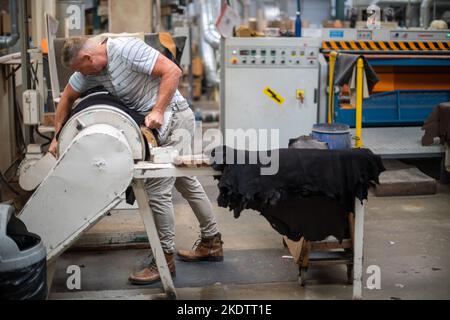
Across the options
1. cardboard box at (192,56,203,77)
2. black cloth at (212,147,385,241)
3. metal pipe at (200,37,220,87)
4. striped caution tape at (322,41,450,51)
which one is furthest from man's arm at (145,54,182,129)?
cardboard box at (192,56,203,77)

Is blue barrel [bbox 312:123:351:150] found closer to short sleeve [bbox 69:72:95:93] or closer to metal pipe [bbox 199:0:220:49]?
short sleeve [bbox 69:72:95:93]

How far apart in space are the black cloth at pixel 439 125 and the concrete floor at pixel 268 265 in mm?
569

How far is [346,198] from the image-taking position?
2828 mm

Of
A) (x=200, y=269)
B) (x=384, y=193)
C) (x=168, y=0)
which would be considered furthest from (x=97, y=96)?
(x=168, y=0)

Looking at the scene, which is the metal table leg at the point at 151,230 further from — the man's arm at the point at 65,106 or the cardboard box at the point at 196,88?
the cardboard box at the point at 196,88

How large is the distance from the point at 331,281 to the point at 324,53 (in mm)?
2741

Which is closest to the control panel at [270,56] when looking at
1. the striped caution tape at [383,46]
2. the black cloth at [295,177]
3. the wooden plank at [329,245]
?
the striped caution tape at [383,46]

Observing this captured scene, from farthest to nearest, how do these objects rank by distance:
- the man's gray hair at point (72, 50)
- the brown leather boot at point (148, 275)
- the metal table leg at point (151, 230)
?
1. the brown leather boot at point (148, 275)
2. the man's gray hair at point (72, 50)
3. the metal table leg at point (151, 230)

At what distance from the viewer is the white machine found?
5.43 metres

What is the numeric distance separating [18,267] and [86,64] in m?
1.05

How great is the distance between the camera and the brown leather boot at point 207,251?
3537 mm

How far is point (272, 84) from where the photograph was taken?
217 inches

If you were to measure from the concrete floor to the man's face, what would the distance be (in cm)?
107
